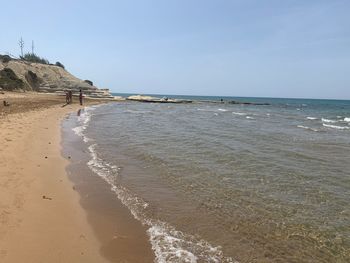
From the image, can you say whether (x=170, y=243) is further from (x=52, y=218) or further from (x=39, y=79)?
(x=39, y=79)

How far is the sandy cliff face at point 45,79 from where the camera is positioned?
2717 inches

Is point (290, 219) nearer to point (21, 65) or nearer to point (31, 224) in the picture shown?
point (31, 224)

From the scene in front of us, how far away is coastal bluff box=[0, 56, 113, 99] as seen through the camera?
60.6 meters

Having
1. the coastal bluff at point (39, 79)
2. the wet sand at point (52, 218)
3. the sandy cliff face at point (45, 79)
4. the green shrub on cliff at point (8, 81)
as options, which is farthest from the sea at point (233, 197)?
the sandy cliff face at point (45, 79)

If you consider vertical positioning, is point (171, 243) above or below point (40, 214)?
below

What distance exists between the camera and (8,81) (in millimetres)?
56531

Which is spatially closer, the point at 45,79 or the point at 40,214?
the point at 40,214

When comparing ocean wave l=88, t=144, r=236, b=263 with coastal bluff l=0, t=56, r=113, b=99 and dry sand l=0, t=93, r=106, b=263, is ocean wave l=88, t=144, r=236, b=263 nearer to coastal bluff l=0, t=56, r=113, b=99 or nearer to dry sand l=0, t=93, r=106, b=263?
dry sand l=0, t=93, r=106, b=263

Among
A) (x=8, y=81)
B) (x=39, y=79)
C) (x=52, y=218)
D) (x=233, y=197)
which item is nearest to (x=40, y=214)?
(x=52, y=218)

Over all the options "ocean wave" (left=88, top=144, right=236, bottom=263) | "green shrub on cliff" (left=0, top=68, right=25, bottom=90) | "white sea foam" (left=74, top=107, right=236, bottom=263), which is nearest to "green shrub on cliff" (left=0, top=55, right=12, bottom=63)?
"green shrub on cliff" (left=0, top=68, right=25, bottom=90)

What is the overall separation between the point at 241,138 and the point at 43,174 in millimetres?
12716

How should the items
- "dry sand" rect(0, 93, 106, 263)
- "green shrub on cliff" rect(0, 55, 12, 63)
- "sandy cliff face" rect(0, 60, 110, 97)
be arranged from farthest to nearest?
"green shrub on cliff" rect(0, 55, 12, 63) → "sandy cliff face" rect(0, 60, 110, 97) → "dry sand" rect(0, 93, 106, 263)

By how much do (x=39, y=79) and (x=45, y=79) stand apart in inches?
98.1

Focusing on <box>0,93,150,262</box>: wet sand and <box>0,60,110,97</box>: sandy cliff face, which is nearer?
<box>0,93,150,262</box>: wet sand
